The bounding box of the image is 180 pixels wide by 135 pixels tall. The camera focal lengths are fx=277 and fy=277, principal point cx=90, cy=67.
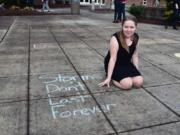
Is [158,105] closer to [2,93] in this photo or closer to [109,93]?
[109,93]

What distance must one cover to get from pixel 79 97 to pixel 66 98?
0.23 metres

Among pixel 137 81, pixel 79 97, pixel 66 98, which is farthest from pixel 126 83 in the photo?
pixel 66 98

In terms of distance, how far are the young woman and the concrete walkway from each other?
0.18 metres

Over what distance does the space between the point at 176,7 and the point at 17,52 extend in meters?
9.46

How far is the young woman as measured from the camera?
5078 mm

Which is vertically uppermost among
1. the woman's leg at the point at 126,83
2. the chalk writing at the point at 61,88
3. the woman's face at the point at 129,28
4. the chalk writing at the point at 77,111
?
the woman's face at the point at 129,28

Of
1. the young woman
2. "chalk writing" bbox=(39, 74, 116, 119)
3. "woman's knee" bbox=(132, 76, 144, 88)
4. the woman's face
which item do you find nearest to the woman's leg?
the young woman

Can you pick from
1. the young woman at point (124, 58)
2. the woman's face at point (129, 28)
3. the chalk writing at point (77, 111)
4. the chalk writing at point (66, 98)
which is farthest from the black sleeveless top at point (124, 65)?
the chalk writing at point (77, 111)

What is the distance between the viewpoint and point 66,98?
186 inches

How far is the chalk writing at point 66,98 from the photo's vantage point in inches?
165

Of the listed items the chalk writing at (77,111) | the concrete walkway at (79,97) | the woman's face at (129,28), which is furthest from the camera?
the woman's face at (129,28)

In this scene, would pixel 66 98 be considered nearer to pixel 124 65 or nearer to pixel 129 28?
pixel 124 65

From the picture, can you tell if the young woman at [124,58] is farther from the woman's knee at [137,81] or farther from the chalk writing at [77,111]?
the chalk writing at [77,111]

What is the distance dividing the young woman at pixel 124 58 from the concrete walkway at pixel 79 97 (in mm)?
177
